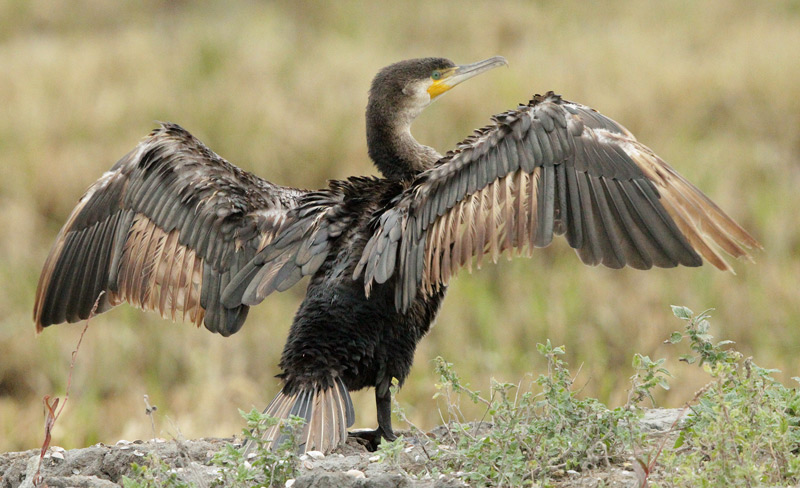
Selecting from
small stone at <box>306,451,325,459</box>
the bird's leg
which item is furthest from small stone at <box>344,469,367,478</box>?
the bird's leg

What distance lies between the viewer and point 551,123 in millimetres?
4152

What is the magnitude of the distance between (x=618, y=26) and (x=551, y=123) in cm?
968

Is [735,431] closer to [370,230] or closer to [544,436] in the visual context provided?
[544,436]

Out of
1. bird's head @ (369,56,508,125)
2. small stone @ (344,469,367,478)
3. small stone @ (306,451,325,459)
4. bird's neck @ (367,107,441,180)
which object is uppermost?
bird's head @ (369,56,508,125)

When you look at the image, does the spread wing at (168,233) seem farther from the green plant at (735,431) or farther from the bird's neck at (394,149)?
the green plant at (735,431)

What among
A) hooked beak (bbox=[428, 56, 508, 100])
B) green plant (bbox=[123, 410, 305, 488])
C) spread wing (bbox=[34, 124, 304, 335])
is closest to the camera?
green plant (bbox=[123, 410, 305, 488])

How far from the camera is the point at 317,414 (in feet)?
13.5

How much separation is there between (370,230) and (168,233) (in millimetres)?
941

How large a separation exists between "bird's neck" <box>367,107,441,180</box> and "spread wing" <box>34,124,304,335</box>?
0.47 m

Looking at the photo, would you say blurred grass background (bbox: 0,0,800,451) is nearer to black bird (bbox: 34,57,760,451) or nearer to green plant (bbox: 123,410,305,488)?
black bird (bbox: 34,57,760,451)

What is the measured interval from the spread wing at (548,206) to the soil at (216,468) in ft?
2.19

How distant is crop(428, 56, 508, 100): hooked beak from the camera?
5.55 metres

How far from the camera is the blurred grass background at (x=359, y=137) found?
7.76 metres

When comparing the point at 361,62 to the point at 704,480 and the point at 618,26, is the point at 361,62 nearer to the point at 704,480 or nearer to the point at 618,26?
the point at 618,26
